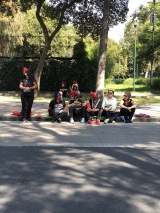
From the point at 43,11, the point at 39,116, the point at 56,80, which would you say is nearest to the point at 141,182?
the point at 39,116

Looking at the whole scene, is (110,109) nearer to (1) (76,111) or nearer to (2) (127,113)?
(2) (127,113)

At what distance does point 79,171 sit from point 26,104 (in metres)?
6.01

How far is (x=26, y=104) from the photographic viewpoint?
11.4 metres

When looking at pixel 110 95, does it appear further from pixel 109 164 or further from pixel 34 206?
pixel 34 206

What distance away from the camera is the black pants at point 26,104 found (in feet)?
37.0

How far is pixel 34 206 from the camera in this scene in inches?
167

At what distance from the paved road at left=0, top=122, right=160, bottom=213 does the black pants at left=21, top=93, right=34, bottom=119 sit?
1.49 meters

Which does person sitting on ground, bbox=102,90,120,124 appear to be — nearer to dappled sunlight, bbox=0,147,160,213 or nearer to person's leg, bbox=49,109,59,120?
person's leg, bbox=49,109,59,120

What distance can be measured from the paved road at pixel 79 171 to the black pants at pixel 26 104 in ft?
4.90

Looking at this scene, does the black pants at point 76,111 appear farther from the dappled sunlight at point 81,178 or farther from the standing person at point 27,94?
the dappled sunlight at point 81,178

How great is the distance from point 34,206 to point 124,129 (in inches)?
253

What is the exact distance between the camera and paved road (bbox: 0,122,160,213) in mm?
4359

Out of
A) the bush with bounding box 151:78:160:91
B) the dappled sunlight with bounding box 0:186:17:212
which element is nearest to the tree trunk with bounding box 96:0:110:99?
the dappled sunlight with bounding box 0:186:17:212

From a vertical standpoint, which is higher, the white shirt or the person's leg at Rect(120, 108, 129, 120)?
the white shirt
